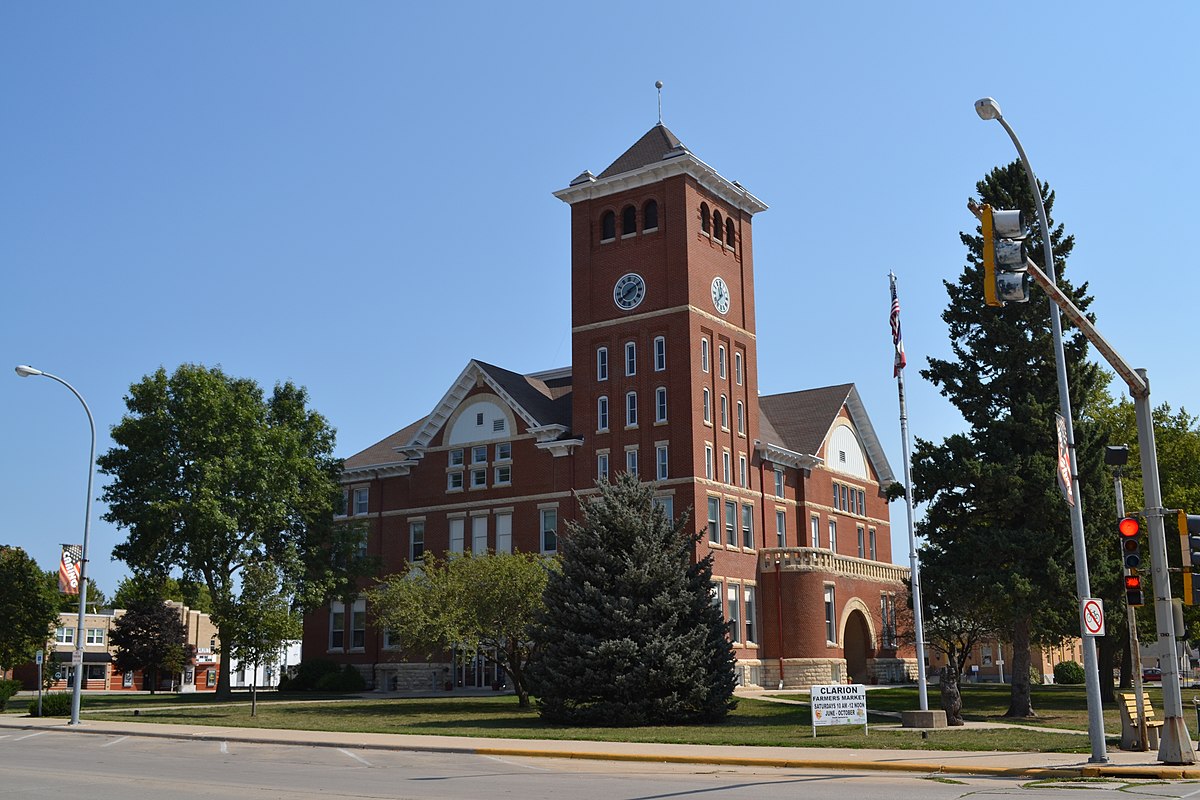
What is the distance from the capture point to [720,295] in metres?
58.7

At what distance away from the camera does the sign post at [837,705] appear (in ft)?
89.2

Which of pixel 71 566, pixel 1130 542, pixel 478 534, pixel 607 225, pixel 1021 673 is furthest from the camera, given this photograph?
pixel 478 534

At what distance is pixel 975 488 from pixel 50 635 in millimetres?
36329

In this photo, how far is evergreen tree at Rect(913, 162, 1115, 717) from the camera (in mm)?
36875

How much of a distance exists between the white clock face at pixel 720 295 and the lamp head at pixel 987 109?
38754 millimetres

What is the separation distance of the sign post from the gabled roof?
115ft

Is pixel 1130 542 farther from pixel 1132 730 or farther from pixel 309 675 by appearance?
pixel 309 675

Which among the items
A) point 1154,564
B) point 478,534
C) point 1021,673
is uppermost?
point 478,534

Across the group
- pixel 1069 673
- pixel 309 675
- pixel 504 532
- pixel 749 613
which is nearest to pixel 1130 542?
pixel 749 613

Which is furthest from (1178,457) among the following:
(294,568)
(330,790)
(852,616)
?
(330,790)

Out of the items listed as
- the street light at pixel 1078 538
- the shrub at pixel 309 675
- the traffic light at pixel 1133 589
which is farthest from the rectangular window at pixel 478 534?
the traffic light at pixel 1133 589

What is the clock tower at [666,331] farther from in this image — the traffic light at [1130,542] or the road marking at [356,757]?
the traffic light at [1130,542]

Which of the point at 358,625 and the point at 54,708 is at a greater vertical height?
the point at 358,625

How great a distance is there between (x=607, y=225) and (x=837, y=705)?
36652mm
